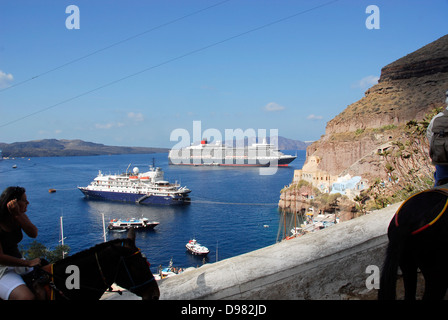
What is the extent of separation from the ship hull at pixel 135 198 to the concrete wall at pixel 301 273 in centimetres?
4265

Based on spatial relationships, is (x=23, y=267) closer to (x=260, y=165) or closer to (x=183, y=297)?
(x=183, y=297)

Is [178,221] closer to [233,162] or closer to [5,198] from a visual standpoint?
[5,198]

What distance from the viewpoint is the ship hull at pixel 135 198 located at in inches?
1757

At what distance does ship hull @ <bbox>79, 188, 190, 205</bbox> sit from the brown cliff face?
21.7 m

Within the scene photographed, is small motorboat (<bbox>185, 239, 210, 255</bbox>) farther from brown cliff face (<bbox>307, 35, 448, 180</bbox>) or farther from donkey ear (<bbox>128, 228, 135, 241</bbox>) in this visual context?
donkey ear (<bbox>128, 228, 135, 241</bbox>)

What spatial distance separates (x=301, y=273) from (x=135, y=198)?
46663mm

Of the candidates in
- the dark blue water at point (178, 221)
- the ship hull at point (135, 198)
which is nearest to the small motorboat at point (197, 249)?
the dark blue water at point (178, 221)

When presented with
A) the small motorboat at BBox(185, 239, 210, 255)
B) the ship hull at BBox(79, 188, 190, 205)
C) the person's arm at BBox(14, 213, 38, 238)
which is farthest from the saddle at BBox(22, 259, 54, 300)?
the ship hull at BBox(79, 188, 190, 205)

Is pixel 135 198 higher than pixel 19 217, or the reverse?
pixel 19 217

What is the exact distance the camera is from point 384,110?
42.2 m

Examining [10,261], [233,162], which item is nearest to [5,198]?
[10,261]

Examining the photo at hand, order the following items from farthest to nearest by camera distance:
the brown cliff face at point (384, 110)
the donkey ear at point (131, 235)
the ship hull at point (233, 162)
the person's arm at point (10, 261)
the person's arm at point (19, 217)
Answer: the ship hull at point (233, 162)
the brown cliff face at point (384, 110)
the donkey ear at point (131, 235)
the person's arm at point (19, 217)
the person's arm at point (10, 261)

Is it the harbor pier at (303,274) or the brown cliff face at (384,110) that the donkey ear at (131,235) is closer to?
the harbor pier at (303,274)
